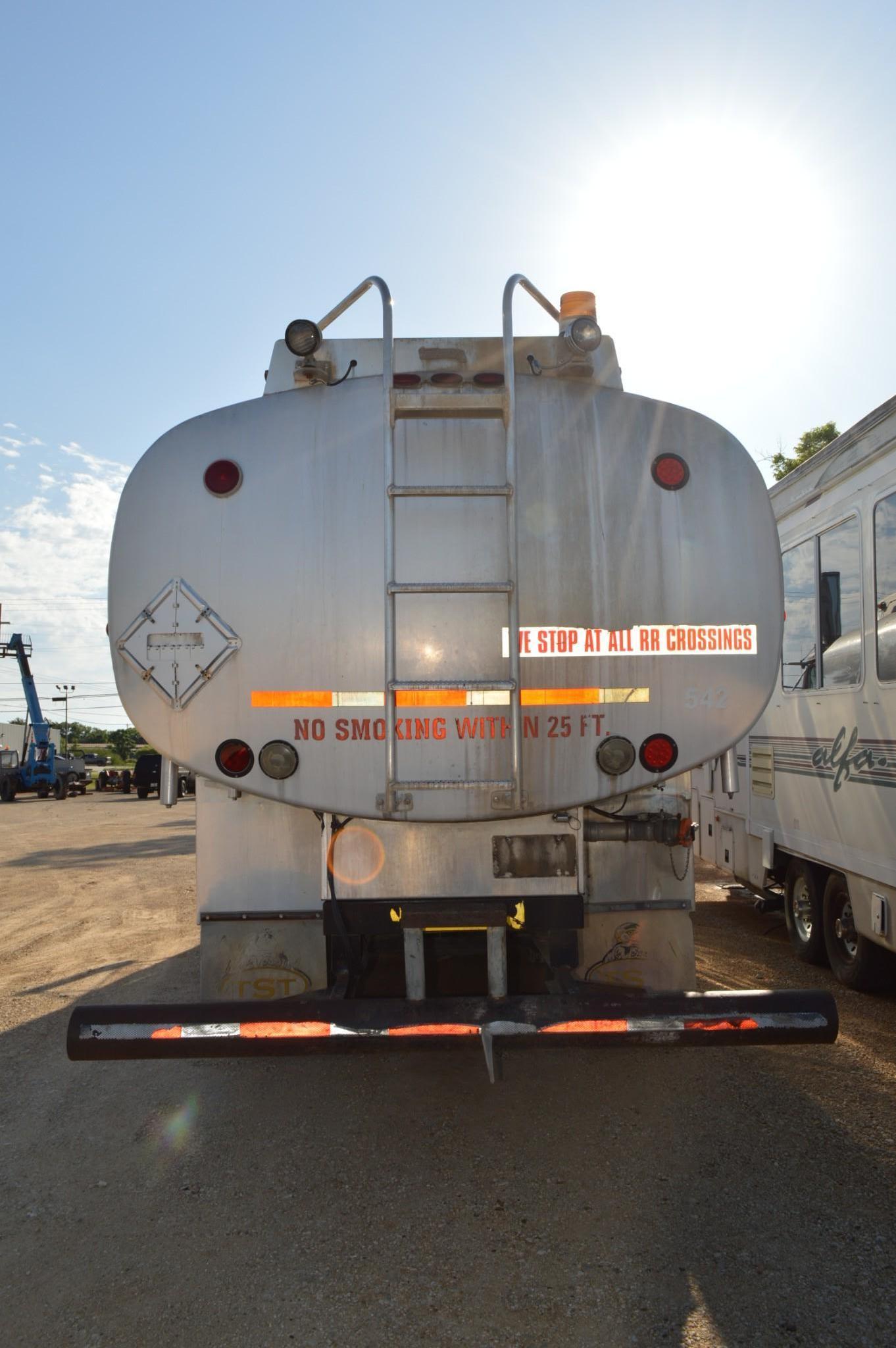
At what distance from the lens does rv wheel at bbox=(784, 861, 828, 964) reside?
6.72 m

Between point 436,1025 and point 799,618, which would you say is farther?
point 799,618

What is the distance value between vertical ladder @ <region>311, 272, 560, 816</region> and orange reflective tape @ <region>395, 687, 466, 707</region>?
0.08 ft

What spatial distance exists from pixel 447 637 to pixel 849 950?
429 centimetres

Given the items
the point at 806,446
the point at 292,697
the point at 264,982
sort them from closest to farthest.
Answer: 1. the point at 292,697
2. the point at 264,982
3. the point at 806,446

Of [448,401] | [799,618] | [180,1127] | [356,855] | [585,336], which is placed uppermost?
[585,336]

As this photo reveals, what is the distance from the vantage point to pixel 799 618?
686 cm

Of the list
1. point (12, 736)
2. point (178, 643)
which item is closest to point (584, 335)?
point (178, 643)

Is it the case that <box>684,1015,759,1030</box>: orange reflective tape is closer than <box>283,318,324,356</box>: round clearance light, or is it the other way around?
<box>684,1015,759,1030</box>: orange reflective tape

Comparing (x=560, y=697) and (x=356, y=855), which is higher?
(x=560, y=697)

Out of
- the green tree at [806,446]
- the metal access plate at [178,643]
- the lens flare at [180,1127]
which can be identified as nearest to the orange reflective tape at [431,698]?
the metal access plate at [178,643]

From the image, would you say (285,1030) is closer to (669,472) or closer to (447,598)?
(447,598)

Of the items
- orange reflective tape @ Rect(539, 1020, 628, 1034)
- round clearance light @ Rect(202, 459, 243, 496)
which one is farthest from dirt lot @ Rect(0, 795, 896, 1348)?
round clearance light @ Rect(202, 459, 243, 496)

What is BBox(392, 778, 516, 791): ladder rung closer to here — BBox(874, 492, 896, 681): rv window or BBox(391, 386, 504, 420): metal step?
BBox(391, 386, 504, 420): metal step

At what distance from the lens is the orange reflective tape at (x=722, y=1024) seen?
10.8 ft
